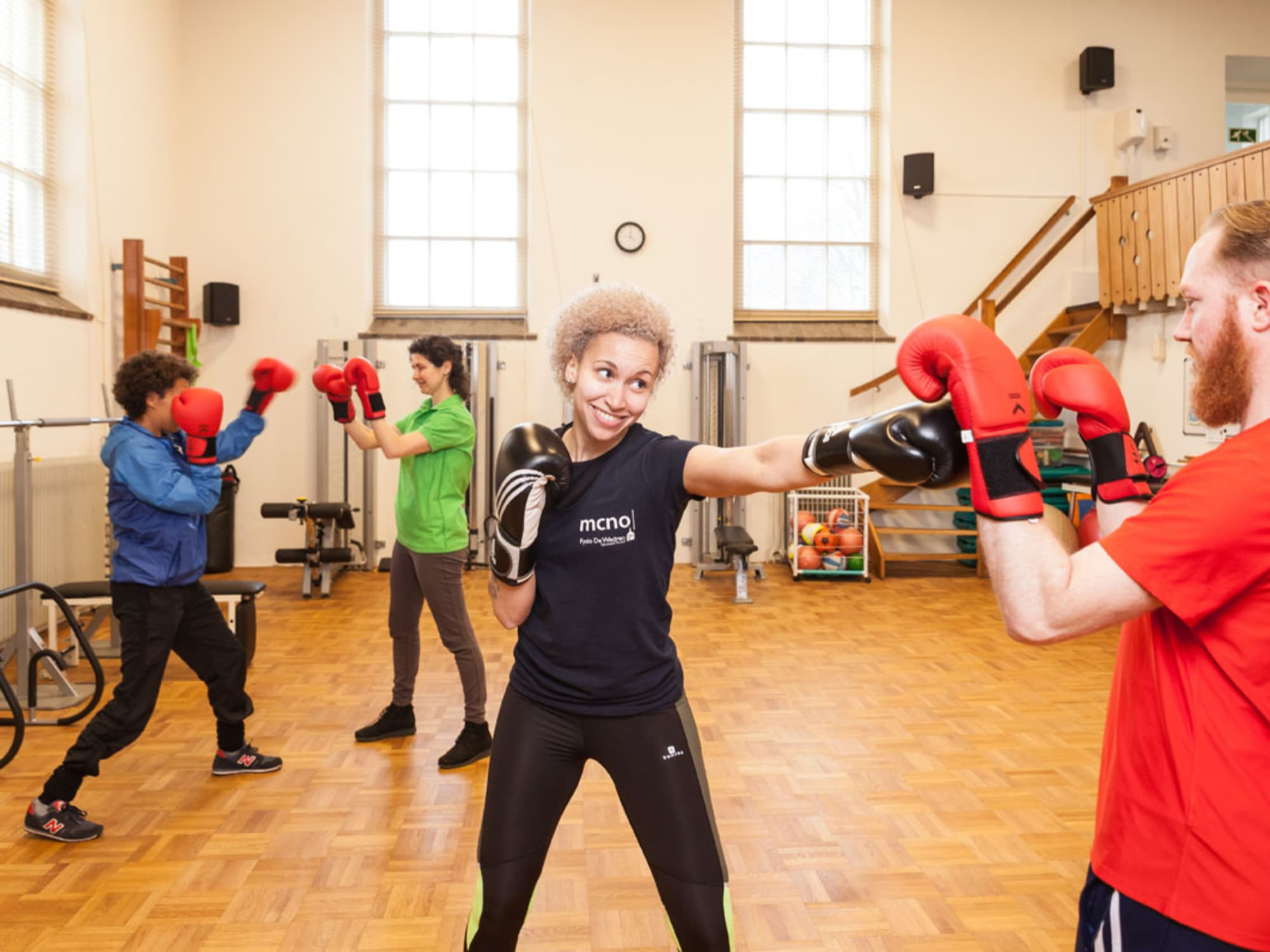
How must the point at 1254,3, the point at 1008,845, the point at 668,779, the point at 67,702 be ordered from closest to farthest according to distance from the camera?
the point at 668,779 < the point at 1008,845 < the point at 67,702 < the point at 1254,3

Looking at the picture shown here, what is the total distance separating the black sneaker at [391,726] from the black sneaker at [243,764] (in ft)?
1.20

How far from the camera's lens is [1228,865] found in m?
1.02

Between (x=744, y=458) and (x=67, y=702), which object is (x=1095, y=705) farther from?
(x=67, y=702)

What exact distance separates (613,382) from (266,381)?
214 cm

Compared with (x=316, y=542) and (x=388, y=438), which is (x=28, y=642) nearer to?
(x=388, y=438)

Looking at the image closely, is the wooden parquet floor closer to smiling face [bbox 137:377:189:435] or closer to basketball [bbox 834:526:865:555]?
smiling face [bbox 137:377:189:435]

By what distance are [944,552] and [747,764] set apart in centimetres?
467

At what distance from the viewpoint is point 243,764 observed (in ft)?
10.5

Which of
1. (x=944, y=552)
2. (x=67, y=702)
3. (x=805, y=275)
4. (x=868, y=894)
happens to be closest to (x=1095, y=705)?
(x=868, y=894)

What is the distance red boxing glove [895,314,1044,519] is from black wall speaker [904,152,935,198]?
6952mm

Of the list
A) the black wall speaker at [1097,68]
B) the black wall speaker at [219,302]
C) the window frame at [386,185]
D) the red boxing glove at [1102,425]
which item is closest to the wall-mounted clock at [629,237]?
the window frame at [386,185]

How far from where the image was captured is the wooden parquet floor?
2250mm

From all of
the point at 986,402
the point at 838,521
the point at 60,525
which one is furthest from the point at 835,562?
the point at 986,402

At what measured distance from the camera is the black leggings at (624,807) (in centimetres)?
149
